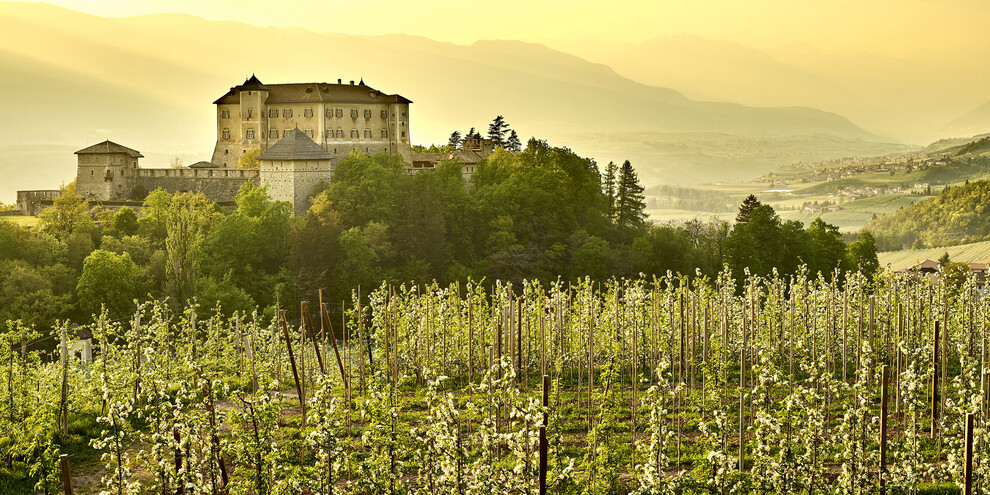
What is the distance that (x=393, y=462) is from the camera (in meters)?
15.0

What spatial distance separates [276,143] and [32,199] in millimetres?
17291

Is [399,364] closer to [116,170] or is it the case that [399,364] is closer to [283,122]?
[116,170]

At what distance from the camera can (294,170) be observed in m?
71.2

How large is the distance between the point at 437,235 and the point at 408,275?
539 centimetres

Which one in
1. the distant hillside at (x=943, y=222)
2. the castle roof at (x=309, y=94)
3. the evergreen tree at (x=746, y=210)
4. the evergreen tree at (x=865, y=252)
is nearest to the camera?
the evergreen tree at (x=865, y=252)

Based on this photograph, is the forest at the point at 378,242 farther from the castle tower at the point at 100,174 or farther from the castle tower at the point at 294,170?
the castle tower at the point at 100,174

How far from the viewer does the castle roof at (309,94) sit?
84250mm

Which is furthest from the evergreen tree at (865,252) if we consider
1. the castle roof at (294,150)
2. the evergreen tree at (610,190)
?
the castle roof at (294,150)

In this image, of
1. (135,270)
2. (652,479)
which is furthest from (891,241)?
(652,479)

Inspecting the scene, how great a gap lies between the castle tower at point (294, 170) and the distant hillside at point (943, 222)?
8162 cm

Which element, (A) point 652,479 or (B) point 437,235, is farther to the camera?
(B) point 437,235

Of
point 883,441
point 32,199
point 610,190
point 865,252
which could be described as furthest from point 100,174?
point 883,441

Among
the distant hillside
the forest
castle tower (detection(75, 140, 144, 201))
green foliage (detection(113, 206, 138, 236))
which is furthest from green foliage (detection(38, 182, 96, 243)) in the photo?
the distant hillside

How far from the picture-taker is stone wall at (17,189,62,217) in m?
→ 70.0
